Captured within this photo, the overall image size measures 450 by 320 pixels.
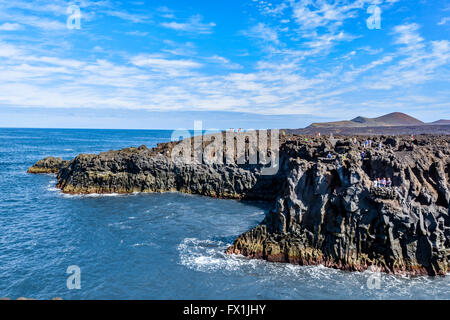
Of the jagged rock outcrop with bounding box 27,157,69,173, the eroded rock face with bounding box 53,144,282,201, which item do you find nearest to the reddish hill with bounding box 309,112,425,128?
the eroded rock face with bounding box 53,144,282,201

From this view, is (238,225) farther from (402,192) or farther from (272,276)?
(402,192)

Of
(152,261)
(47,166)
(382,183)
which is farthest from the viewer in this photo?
(47,166)

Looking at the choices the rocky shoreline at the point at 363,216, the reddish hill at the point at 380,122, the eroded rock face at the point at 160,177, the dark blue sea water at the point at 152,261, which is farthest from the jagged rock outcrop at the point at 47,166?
the reddish hill at the point at 380,122

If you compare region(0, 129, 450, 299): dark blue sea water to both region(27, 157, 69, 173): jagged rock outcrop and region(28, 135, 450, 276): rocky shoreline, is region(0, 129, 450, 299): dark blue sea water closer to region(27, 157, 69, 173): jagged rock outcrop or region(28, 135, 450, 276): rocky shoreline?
region(28, 135, 450, 276): rocky shoreline

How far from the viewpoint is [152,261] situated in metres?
25.2

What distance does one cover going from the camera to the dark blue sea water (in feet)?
67.8

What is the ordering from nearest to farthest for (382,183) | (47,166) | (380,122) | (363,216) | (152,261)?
(363,216) < (382,183) < (152,261) < (47,166) < (380,122)

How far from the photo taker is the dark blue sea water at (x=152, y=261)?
20.7 metres

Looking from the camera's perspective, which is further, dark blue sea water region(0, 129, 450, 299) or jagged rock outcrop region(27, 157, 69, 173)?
jagged rock outcrop region(27, 157, 69, 173)

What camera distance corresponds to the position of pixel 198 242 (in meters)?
28.9

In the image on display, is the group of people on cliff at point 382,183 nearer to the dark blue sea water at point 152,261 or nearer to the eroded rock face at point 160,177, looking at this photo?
the dark blue sea water at point 152,261

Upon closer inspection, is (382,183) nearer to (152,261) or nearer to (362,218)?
(362,218)

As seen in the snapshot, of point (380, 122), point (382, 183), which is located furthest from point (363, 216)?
point (380, 122)

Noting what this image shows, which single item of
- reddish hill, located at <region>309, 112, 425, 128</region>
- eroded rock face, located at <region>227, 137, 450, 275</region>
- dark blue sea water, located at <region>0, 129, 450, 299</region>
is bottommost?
dark blue sea water, located at <region>0, 129, 450, 299</region>
